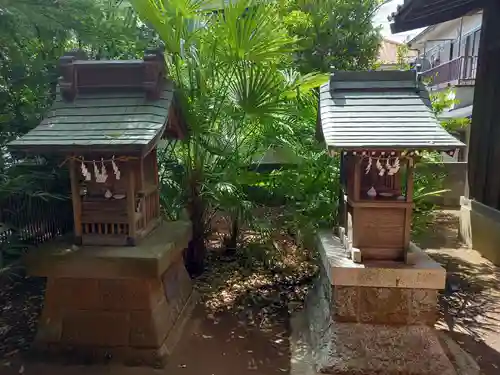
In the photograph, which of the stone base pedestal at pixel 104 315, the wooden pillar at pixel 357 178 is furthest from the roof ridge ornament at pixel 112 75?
the wooden pillar at pixel 357 178

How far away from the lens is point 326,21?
7402 millimetres

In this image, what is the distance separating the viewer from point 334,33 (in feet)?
24.6

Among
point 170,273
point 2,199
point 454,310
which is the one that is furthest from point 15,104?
point 454,310

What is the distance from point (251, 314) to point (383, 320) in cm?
157

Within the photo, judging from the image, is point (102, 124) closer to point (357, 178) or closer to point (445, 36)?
point (357, 178)

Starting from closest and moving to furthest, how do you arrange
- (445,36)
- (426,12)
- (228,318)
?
(228,318), (426,12), (445,36)

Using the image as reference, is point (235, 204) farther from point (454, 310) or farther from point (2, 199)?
point (454, 310)

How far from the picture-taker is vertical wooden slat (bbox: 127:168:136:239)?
3.42 meters

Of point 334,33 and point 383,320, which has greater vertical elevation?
point 334,33

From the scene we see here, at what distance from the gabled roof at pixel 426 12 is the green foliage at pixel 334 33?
147 centimetres

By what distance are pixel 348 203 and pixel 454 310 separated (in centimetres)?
211

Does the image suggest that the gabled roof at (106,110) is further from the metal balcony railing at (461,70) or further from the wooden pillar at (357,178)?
the metal balcony railing at (461,70)

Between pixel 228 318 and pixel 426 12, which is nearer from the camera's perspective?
pixel 228 318

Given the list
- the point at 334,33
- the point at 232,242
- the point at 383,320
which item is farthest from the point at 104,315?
the point at 334,33
